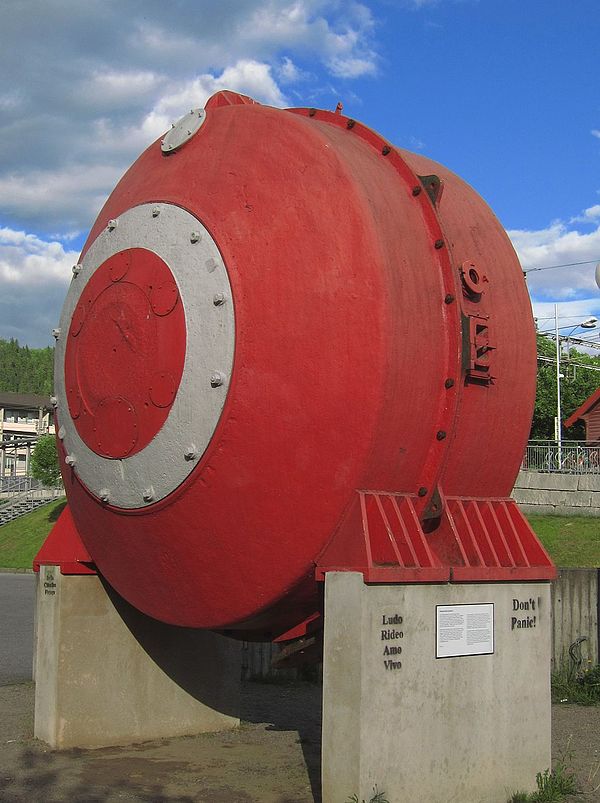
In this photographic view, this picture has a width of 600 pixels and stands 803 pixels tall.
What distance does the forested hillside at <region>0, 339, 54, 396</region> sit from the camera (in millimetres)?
124250

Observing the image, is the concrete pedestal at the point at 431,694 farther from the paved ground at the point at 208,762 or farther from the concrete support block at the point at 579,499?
the concrete support block at the point at 579,499

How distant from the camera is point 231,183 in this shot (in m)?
5.57

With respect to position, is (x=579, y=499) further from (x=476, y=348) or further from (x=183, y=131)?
(x=183, y=131)

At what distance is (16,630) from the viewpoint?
1534cm

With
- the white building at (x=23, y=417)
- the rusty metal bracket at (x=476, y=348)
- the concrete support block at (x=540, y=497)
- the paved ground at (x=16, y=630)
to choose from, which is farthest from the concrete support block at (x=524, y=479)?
the white building at (x=23, y=417)

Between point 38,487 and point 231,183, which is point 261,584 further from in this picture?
point 38,487

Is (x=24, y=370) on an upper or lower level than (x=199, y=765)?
upper

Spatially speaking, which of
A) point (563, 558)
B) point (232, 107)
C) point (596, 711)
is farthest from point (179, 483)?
point (563, 558)

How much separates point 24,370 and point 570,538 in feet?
377

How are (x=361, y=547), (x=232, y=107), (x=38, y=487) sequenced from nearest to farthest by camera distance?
(x=361, y=547) < (x=232, y=107) < (x=38, y=487)

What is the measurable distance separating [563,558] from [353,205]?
1812cm

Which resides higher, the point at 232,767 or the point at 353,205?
the point at 353,205

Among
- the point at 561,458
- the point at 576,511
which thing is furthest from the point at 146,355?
the point at 561,458

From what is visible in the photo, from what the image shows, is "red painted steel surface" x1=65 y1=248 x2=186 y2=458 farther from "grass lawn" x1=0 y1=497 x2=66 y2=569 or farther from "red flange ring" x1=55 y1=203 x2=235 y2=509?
"grass lawn" x1=0 y1=497 x2=66 y2=569
